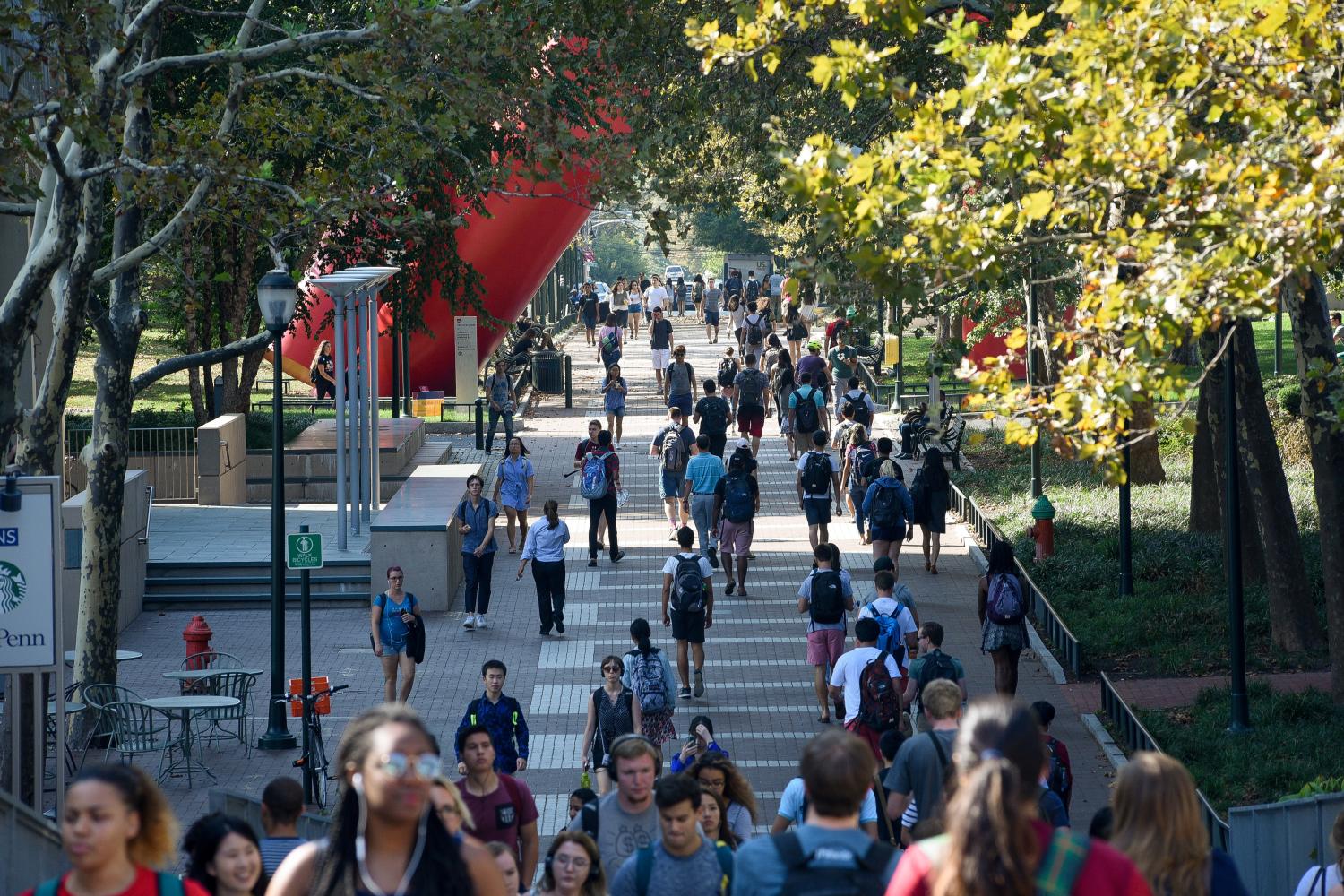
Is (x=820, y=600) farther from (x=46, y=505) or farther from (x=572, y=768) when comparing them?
(x=46, y=505)

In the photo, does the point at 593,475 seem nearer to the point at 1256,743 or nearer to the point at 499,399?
the point at 1256,743

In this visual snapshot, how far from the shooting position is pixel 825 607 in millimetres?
14969

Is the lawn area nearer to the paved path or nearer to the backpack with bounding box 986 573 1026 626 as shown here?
the paved path

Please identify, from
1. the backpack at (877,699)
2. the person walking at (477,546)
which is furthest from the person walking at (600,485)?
the backpack at (877,699)

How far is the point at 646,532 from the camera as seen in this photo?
24.4 m

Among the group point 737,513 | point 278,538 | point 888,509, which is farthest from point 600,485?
point 278,538

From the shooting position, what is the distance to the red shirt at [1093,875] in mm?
4160

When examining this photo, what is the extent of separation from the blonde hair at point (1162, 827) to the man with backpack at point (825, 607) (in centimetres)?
983

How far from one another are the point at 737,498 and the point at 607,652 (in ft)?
8.01

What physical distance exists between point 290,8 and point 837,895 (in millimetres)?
23894

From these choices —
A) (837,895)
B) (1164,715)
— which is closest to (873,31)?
(1164,715)

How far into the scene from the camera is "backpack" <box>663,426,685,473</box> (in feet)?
73.0

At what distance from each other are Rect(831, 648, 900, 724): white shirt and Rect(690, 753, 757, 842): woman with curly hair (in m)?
3.66

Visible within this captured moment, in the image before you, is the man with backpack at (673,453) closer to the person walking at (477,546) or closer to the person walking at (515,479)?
the person walking at (515,479)
